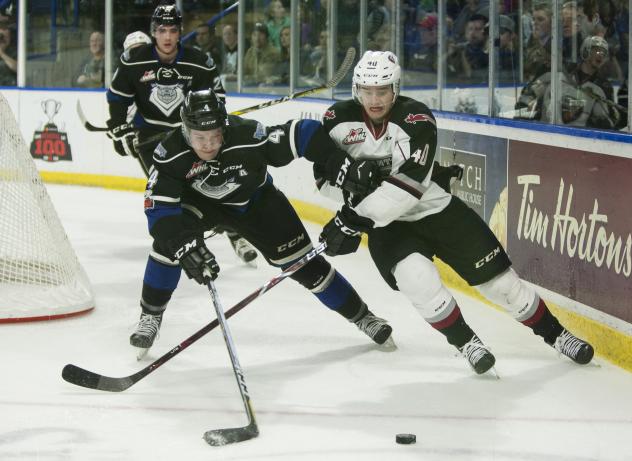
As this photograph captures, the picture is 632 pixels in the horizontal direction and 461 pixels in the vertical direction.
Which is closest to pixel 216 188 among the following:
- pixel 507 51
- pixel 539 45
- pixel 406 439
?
pixel 406 439

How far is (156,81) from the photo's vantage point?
545cm

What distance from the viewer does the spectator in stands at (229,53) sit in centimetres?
833

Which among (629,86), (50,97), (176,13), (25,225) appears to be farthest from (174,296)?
(50,97)

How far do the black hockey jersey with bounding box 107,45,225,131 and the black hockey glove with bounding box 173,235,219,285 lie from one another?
213 cm

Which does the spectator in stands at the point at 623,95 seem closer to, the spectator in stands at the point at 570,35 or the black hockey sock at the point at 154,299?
the spectator in stands at the point at 570,35

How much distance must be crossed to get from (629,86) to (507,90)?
1.13 metres

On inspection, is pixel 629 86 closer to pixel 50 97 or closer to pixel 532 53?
pixel 532 53

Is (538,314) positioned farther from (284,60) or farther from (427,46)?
(284,60)

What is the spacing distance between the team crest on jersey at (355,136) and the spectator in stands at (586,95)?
2.98ft

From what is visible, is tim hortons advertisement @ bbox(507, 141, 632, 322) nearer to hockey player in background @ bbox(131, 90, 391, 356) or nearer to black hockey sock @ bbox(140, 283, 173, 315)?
hockey player in background @ bbox(131, 90, 391, 356)

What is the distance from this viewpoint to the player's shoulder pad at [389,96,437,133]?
3.48m

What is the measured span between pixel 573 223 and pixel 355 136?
0.97 m

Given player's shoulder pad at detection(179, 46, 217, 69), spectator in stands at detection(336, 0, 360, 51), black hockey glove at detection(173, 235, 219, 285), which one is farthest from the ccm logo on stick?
spectator in stands at detection(336, 0, 360, 51)

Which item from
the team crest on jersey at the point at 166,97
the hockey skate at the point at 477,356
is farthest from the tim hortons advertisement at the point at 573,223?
the team crest on jersey at the point at 166,97
